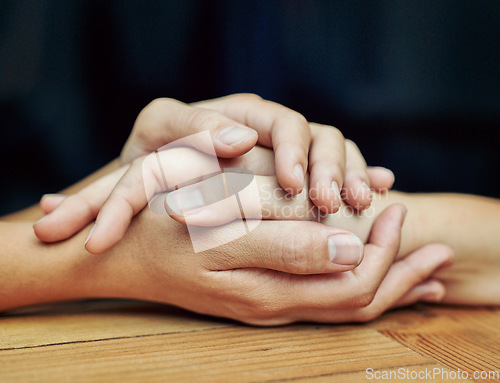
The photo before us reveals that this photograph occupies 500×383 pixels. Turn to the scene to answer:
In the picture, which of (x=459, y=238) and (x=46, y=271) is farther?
(x=459, y=238)

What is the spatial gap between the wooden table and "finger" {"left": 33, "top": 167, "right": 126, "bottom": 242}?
0.11 meters

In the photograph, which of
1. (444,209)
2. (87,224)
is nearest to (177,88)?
(87,224)

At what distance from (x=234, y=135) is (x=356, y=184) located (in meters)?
0.19

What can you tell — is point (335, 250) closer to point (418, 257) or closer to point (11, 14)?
point (418, 257)

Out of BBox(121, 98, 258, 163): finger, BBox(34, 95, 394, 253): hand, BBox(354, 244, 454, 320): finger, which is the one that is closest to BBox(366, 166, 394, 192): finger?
BBox(34, 95, 394, 253): hand

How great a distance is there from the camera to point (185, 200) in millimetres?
524

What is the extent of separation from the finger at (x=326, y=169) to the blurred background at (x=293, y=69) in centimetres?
36

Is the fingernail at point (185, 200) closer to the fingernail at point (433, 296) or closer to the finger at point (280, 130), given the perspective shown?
the finger at point (280, 130)

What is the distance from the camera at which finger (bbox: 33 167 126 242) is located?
1.93ft

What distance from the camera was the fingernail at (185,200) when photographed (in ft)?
1.68

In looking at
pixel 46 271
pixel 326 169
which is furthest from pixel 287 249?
pixel 46 271

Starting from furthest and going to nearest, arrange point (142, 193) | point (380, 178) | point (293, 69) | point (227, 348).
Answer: point (293, 69)
point (380, 178)
point (142, 193)
point (227, 348)

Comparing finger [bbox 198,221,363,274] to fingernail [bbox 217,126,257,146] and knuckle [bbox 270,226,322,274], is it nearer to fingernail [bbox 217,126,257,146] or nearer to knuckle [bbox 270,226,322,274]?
knuckle [bbox 270,226,322,274]

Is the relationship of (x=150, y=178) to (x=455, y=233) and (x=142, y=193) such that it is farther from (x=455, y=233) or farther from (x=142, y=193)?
(x=455, y=233)
